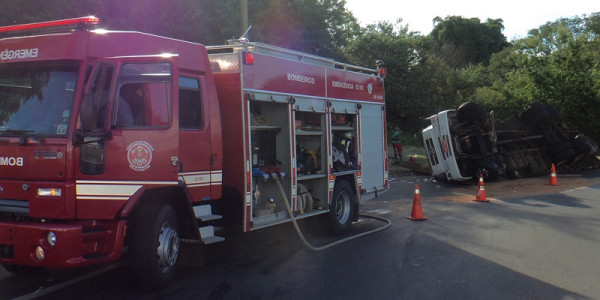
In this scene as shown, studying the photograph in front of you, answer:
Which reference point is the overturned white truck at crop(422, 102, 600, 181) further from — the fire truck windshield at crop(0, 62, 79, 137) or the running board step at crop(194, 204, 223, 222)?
the fire truck windshield at crop(0, 62, 79, 137)

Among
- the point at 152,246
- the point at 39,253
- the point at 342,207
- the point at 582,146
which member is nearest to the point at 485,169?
the point at 582,146

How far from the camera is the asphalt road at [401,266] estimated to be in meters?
5.69

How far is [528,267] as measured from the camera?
22.2ft

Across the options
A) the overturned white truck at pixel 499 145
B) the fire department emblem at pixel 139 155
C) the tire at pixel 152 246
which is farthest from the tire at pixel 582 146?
the fire department emblem at pixel 139 155

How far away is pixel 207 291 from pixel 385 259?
2.62 meters

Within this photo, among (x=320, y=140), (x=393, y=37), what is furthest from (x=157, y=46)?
(x=393, y=37)

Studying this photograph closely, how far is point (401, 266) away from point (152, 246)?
314cm

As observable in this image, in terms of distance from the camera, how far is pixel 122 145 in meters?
5.32

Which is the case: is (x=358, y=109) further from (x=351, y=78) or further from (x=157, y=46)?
(x=157, y=46)

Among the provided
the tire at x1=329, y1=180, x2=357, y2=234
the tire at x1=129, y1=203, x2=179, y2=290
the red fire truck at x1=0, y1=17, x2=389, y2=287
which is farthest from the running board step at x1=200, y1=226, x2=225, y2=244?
the tire at x1=329, y1=180, x2=357, y2=234

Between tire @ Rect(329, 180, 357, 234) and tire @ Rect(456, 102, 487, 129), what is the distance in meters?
8.46

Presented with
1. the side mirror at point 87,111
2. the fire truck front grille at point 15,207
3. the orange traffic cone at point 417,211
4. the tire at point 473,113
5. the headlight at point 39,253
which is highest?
the tire at point 473,113

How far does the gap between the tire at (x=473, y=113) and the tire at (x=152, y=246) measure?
42.3 feet

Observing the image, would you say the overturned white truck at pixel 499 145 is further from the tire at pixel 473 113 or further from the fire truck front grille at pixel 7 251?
the fire truck front grille at pixel 7 251
